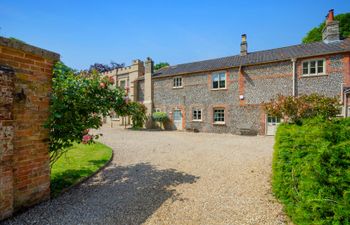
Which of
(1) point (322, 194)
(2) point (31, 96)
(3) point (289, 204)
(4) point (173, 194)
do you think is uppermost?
(2) point (31, 96)

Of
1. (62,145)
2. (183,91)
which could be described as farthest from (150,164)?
(183,91)

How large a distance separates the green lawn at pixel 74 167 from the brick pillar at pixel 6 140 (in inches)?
47.9

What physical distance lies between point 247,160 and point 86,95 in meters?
6.53

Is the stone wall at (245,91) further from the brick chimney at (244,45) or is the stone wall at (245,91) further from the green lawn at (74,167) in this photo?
the green lawn at (74,167)

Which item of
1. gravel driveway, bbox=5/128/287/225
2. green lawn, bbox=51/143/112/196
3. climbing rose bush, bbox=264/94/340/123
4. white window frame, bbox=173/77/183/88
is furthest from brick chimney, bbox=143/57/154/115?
gravel driveway, bbox=5/128/287/225

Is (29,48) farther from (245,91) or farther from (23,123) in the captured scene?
(245,91)

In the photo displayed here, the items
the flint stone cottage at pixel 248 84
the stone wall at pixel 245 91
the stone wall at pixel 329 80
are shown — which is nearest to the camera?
the stone wall at pixel 329 80

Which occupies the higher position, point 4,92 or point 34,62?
point 34,62

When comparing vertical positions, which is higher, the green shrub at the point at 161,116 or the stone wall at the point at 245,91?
the stone wall at the point at 245,91

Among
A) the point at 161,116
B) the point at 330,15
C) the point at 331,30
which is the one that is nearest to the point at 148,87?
the point at 161,116

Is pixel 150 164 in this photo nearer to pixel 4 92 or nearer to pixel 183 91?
pixel 4 92

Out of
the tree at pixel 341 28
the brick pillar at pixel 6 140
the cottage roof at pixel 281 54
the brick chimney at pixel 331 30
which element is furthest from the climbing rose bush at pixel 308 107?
the tree at pixel 341 28

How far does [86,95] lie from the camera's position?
446 centimetres

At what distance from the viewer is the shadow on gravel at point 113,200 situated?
11.4 ft
